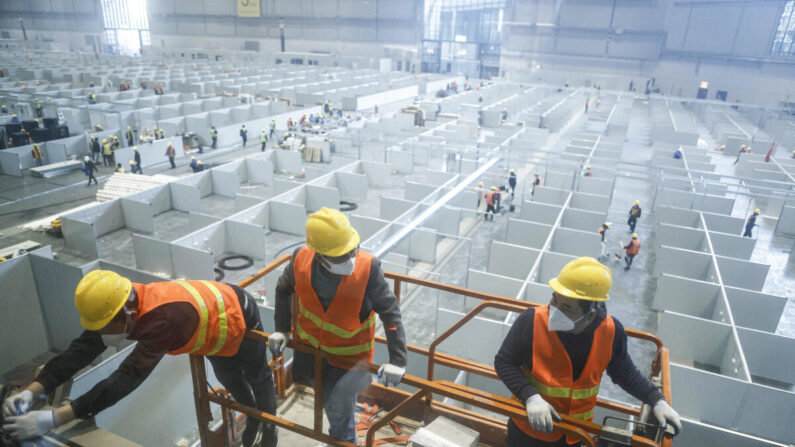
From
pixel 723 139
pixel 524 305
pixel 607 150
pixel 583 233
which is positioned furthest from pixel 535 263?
pixel 723 139

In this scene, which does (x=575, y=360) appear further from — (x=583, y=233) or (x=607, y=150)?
(x=607, y=150)

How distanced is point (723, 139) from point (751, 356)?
25102 millimetres

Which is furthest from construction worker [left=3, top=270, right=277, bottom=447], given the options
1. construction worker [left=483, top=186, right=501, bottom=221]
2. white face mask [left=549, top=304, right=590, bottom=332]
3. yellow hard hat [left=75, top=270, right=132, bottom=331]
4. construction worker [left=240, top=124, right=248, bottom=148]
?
construction worker [left=240, top=124, right=248, bottom=148]

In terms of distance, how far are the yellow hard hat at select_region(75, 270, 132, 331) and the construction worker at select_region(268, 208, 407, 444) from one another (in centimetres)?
100

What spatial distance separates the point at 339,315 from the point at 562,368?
4.93ft

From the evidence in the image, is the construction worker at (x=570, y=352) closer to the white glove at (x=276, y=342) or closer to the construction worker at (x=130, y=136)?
the white glove at (x=276, y=342)

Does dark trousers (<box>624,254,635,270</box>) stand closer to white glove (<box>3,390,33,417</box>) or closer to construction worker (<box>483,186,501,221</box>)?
construction worker (<box>483,186,501,221</box>)

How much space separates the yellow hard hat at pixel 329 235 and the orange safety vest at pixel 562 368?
1325mm

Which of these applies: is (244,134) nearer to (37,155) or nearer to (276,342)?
(37,155)

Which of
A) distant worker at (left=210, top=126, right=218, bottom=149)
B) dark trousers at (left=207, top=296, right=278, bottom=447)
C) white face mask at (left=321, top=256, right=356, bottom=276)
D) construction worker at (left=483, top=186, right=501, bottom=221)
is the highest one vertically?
white face mask at (left=321, top=256, right=356, bottom=276)

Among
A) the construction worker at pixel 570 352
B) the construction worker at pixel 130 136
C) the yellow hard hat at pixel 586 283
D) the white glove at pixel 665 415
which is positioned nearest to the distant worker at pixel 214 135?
the construction worker at pixel 130 136

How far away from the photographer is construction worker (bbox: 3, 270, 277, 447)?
2.61 metres

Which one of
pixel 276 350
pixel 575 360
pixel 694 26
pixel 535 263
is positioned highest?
pixel 694 26

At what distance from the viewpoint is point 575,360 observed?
2.86m
